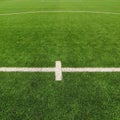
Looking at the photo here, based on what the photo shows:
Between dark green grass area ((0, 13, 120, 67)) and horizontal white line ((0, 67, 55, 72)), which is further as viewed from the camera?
dark green grass area ((0, 13, 120, 67))

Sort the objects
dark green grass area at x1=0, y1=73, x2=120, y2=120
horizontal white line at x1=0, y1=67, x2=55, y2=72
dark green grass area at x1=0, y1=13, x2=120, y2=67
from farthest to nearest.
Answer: dark green grass area at x1=0, y1=13, x2=120, y2=67 < horizontal white line at x1=0, y1=67, x2=55, y2=72 < dark green grass area at x1=0, y1=73, x2=120, y2=120

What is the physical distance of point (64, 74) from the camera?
3.63 m

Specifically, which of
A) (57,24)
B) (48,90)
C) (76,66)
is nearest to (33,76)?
(48,90)

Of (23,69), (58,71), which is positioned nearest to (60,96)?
(58,71)

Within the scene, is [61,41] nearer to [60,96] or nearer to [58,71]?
[58,71]

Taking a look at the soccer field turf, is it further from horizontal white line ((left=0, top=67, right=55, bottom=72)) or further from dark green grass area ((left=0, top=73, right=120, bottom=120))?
horizontal white line ((left=0, top=67, right=55, bottom=72))

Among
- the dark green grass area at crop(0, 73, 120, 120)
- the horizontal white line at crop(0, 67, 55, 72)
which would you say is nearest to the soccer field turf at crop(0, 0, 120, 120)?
the dark green grass area at crop(0, 73, 120, 120)

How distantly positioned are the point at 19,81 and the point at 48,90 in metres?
0.52

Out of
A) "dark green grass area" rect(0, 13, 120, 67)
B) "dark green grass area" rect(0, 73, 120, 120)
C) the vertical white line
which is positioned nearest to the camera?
"dark green grass area" rect(0, 73, 120, 120)

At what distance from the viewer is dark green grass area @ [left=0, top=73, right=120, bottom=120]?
2.71 meters

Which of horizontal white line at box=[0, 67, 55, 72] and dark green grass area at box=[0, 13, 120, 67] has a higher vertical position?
horizontal white line at box=[0, 67, 55, 72]

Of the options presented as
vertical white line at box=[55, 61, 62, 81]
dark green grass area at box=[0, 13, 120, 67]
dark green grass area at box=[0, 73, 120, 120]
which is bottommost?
dark green grass area at box=[0, 13, 120, 67]

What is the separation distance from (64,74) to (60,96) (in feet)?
2.06

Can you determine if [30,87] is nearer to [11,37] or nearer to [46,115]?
[46,115]
